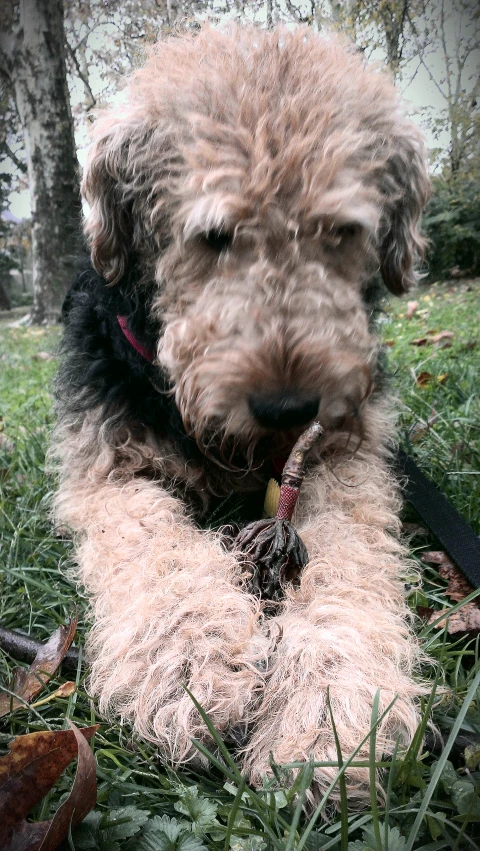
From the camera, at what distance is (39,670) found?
1.39m

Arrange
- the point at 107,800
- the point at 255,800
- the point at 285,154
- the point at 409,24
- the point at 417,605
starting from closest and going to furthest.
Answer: the point at 255,800
the point at 107,800
the point at 285,154
the point at 417,605
the point at 409,24

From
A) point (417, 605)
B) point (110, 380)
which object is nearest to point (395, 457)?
point (417, 605)

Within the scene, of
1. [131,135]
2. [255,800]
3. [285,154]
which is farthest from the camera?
[131,135]

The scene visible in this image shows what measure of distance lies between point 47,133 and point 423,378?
2576 millimetres

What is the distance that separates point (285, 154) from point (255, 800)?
140cm

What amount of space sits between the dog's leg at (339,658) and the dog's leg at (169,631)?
76 millimetres

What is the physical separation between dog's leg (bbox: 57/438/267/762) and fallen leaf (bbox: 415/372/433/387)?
2.01 metres

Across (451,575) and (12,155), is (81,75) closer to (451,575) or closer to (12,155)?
(12,155)

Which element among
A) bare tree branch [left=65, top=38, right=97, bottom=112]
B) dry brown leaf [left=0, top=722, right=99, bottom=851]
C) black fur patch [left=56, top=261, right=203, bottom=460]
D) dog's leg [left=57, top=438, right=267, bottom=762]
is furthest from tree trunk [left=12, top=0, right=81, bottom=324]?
dry brown leaf [left=0, top=722, right=99, bottom=851]

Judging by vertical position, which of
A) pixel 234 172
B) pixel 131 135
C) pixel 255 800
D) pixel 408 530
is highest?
pixel 131 135

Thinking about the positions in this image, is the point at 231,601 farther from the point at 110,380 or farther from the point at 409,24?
the point at 409,24

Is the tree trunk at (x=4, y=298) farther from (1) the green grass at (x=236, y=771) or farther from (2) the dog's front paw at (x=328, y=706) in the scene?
(2) the dog's front paw at (x=328, y=706)

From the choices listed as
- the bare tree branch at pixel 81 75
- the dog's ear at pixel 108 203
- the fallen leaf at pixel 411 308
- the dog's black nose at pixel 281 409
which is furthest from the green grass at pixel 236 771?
the fallen leaf at pixel 411 308

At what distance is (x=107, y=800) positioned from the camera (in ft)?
3.64
